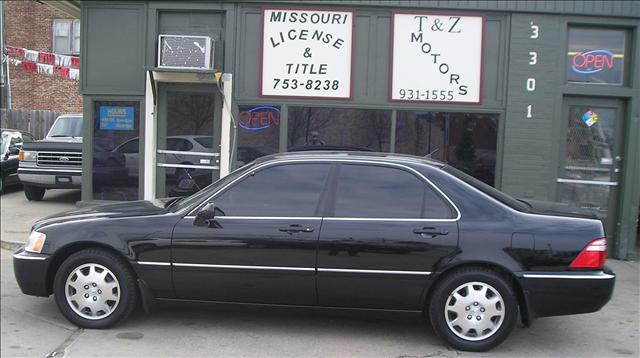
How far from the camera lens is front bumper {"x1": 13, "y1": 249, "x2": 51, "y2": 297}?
192 inches

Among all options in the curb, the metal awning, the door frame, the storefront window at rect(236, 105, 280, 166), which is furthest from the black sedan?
the metal awning

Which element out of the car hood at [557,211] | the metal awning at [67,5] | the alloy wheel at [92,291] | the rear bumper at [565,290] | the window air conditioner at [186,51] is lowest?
the alloy wheel at [92,291]

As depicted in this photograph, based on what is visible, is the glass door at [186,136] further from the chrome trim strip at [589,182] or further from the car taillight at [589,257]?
the car taillight at [589,257]

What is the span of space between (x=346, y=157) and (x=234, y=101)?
408 centimetres

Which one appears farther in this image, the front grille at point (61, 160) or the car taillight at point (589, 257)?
the front grille at point (61, 160)

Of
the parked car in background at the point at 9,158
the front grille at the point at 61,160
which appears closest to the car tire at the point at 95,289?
the front grille at the point at 61,160

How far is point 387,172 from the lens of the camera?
16.0ft

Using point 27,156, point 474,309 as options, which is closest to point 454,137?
point 474,309

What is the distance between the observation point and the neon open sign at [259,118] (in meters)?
8.66

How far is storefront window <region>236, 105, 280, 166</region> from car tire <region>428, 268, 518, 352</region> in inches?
183

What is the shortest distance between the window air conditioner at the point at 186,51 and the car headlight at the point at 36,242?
4089mm

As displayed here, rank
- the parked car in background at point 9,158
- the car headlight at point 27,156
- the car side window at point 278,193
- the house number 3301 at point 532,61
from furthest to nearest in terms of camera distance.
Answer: the parked car in background at point 9,158 < the car headlight at point 27,156 < the house number 3301 at point 532,61 < the car side window at point 278,193

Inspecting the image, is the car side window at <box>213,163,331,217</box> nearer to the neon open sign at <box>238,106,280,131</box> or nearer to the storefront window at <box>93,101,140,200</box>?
the neon open sign at <box>238,106,280,131</box>

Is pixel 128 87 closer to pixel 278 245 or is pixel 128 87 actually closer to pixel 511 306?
pixel 278 245
